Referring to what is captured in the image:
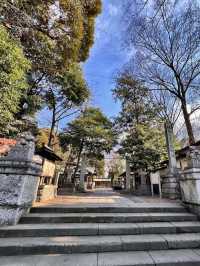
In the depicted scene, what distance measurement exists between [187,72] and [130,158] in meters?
6.97

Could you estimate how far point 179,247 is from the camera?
9.62ft

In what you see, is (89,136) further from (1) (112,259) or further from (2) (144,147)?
(1) (112,259)

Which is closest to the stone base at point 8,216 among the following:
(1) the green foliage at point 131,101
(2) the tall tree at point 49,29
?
(2) the tall tree at point 49,29

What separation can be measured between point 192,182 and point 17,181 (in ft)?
13.8

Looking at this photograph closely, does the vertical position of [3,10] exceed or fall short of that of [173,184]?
it exceeds it

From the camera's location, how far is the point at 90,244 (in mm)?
2799

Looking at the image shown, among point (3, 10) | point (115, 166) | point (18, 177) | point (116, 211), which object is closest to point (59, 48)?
point (3, 10)

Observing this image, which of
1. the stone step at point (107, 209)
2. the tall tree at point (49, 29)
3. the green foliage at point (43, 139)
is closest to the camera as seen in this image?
the stone step at point (107, 209)

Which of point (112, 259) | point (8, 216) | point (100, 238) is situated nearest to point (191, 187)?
point (100, 238)

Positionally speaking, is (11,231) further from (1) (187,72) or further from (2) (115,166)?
(2) (115,166)

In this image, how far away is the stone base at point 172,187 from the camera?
6165 millimetres

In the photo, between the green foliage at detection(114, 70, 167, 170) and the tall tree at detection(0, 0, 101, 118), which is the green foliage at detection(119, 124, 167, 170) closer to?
the green foliage at detection(114, 70, 167, 170)

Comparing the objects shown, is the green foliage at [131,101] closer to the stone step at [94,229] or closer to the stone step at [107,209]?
the stone step at [107,209]

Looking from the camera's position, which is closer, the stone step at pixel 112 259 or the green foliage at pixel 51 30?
the stone step at pixel 112 259
